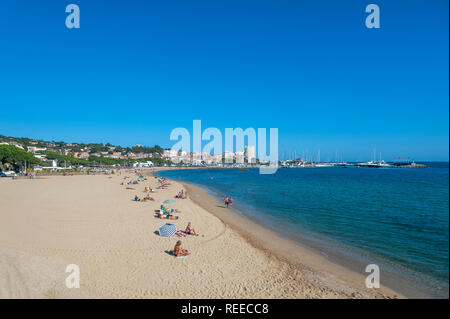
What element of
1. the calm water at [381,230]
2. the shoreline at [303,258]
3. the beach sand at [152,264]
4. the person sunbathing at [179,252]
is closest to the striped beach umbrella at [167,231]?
the beach sand at [152,264]

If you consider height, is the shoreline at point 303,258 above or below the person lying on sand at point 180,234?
below

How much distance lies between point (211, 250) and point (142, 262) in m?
2.89

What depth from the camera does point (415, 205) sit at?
68.2 ft

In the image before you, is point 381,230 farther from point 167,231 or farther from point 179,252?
point 167,231

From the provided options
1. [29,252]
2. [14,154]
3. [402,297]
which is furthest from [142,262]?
[14,154]

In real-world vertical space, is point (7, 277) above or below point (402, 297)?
above

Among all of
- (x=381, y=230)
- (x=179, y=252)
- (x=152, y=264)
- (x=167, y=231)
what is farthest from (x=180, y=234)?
(x=381, y=230)

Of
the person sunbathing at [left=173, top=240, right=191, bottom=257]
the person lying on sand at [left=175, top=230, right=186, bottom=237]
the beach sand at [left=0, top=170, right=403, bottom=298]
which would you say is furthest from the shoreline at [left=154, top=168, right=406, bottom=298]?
the person sunbathing at [left=173, top=240, right=191, bottom=257]

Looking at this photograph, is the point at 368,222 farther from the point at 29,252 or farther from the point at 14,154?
the point at 14,154

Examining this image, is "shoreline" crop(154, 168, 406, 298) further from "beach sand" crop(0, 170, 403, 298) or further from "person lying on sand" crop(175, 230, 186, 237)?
"person lying on sand" crop(175, 230, 186, 237)

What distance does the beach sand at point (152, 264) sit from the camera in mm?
6328

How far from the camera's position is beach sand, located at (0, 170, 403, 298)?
633 centimetres

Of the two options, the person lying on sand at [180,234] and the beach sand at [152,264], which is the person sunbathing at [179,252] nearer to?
the beach sand at [152,264]

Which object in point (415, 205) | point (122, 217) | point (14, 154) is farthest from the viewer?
point (14, 154)
